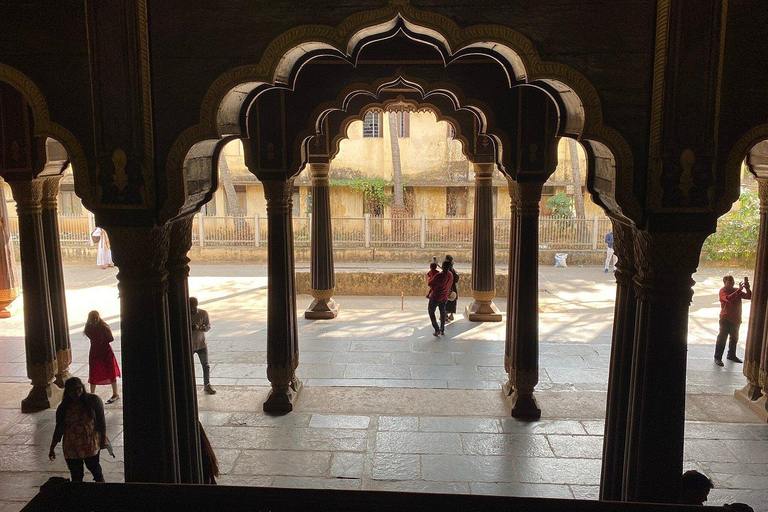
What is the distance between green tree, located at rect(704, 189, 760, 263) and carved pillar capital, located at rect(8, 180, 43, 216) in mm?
20615

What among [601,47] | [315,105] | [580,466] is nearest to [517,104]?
[315,105]

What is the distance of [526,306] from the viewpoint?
26.3ft

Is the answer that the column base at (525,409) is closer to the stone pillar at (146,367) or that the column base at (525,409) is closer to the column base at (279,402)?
the column base at (279,402)

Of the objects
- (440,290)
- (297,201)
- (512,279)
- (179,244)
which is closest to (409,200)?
(297,201)

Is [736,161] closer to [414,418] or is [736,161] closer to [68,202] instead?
[414,418]

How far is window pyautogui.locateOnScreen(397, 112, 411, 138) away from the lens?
90.7ft

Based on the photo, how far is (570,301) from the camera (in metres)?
15.7

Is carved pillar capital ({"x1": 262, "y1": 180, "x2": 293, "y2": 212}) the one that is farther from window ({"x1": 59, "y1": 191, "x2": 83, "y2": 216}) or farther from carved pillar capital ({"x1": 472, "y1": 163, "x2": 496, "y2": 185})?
window ({"x1": 59, "y1": 191, "x2": 83, "y2": 216})

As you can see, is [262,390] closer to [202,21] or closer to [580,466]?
[580,466]

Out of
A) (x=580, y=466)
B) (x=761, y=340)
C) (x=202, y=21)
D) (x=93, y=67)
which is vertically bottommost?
(x=580, y=466)

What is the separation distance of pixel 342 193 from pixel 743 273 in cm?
1570

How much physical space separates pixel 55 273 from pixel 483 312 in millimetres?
8001

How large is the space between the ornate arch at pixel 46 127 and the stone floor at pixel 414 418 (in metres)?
3.56

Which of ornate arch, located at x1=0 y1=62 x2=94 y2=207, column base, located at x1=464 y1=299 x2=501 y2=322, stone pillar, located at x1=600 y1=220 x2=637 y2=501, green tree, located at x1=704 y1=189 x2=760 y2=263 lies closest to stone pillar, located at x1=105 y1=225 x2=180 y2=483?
ornate arch, located at x1=0 y1=62 x2=94 y2=207
